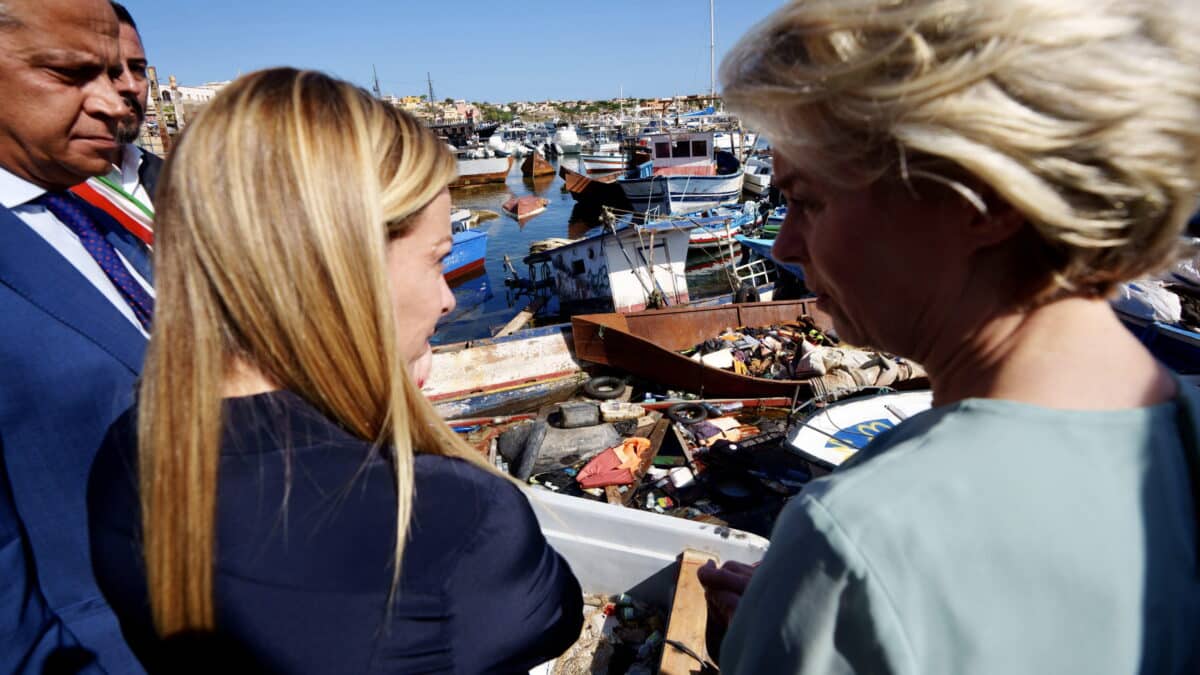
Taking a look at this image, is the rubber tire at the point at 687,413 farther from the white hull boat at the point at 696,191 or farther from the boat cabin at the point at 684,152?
the boat cabin at the point at 684,152

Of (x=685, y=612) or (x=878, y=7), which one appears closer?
(x=878, y=7)

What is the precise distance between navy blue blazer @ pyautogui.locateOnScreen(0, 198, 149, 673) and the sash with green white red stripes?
3.76 feet

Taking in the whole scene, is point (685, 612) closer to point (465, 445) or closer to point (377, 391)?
point (465, 445)

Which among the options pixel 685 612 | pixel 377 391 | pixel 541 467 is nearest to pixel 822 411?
pixel 541 467

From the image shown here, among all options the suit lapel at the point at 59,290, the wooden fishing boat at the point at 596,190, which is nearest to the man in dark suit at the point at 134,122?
the suit lapel at the point at 59,290

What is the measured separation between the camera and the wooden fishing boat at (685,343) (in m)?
8.42

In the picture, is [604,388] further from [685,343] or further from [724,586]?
[724,586]

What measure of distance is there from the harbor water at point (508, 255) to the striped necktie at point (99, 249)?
340 inches

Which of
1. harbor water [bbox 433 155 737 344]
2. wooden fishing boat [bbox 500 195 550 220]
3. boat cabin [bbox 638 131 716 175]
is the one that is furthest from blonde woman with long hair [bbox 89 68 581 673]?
wooden fishing boat [bbox 500 195 550 220]

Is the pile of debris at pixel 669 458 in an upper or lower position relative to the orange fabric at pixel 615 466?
lower

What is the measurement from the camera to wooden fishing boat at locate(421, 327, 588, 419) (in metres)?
9.99

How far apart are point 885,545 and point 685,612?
203 cm

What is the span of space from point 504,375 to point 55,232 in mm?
8843

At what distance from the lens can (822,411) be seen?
562cm
